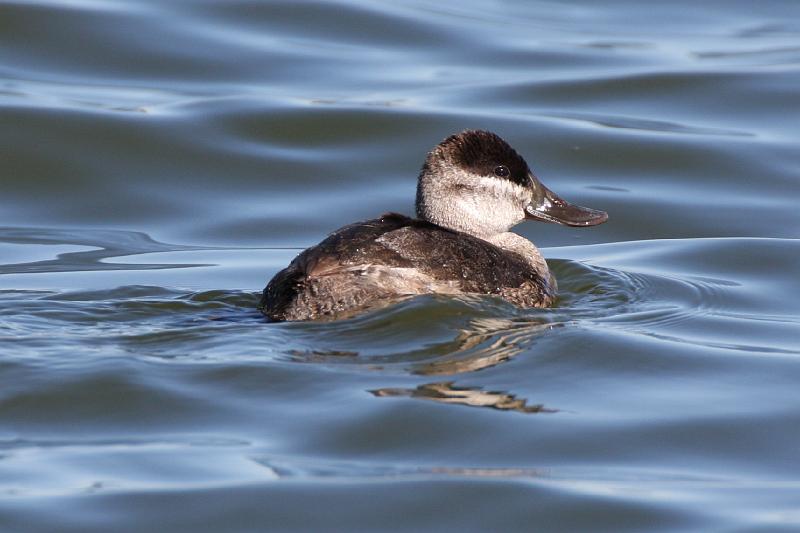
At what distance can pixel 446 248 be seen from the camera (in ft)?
22.5

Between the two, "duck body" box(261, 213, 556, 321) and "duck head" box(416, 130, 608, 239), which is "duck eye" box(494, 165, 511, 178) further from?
"duck body" box(261, 213, 556, 321)

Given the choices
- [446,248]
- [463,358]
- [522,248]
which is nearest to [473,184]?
[522,248]

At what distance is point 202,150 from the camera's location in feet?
36.0

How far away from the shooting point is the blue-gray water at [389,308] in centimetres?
511


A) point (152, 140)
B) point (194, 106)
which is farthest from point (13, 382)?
point (194, 106)

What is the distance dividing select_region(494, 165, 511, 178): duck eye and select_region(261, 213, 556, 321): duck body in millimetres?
625

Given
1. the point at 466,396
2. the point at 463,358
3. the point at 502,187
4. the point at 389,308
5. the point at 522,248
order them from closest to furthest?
the point at 466,396 → the point at 463,358 → the point at 389,308 → the point at 502,187 → the point at 522,248

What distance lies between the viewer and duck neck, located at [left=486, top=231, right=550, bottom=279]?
7695mm

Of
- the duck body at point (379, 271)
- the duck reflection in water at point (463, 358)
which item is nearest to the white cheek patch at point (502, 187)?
the duck body at point (379, 271)

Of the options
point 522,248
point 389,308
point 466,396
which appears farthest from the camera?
point 522,248

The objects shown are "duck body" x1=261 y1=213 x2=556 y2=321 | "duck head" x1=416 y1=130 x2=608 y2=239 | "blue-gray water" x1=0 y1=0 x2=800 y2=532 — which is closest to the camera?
"blue-gray water" x1=0 y1=0 x2=800 y2=532

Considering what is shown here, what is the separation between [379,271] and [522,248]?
1404 millimetres

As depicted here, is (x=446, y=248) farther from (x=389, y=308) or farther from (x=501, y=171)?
(x=501, y=171)

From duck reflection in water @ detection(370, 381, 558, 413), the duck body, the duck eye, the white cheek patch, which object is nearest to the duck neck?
the white cheek patch
